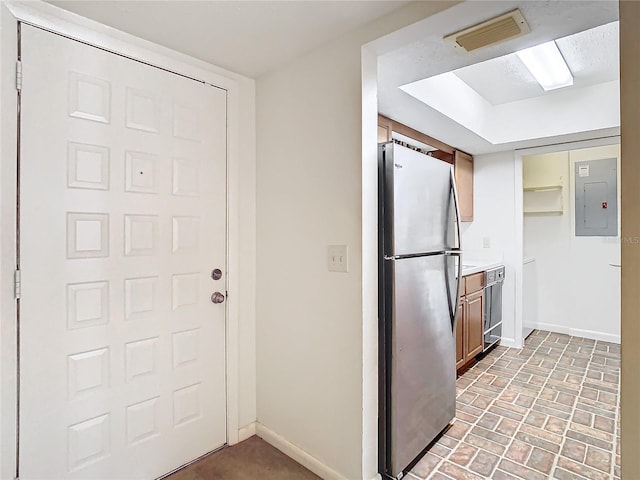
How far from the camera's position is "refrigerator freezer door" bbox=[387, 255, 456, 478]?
1.80 metres

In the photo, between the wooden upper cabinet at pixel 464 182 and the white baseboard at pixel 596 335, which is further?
the white baseboard at pixel 596 335

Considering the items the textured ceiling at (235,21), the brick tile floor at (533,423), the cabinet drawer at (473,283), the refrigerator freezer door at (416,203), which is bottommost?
the brick tile floor at (533,423)

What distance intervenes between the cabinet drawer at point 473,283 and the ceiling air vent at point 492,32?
75.4 inches

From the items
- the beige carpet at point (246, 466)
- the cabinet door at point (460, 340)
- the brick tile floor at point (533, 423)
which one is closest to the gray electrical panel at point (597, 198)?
the brick tile floor at point (533, 423)

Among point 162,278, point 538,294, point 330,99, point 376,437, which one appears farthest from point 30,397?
point 538,294

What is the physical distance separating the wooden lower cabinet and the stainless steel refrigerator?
832 mm

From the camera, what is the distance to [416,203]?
192 cm

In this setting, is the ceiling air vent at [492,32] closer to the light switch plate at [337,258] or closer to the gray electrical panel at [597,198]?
the light switch plate at [337,258]

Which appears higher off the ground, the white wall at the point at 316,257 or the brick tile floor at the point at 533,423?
the white wall at the point at 316,257

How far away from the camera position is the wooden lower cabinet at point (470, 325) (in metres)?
2.98

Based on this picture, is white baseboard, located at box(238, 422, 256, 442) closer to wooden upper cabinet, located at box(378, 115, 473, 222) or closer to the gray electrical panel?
wooden upper cabinet, located at box(378, 115, 473, 222)

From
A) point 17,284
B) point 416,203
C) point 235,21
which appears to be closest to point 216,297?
point 17,284

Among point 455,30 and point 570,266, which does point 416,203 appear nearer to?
point 455,30

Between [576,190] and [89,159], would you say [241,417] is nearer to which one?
[89,159]
